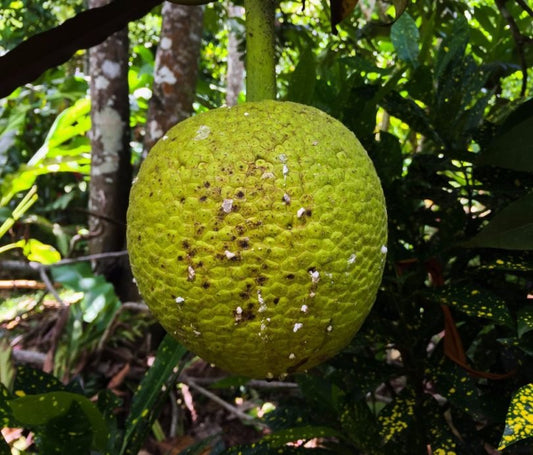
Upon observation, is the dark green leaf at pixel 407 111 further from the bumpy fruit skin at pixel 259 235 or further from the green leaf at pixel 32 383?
the green leaf at pixel 32 383

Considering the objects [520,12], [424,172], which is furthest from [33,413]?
[520,12]

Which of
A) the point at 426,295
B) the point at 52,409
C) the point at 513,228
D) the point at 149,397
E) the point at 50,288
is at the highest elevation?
the point at 513,228

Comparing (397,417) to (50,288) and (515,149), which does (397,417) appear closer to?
(515,149)

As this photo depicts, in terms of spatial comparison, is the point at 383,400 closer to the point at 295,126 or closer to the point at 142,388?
the point at 142,388

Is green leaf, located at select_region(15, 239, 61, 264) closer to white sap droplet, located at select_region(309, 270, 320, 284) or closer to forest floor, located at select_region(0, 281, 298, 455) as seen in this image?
forest floor, located at select_region(0, 281, 298, 455)

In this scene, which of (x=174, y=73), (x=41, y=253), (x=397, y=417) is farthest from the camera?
(x=41, y=253)

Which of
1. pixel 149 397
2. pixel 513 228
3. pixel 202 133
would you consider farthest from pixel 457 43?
pixel 149 397
